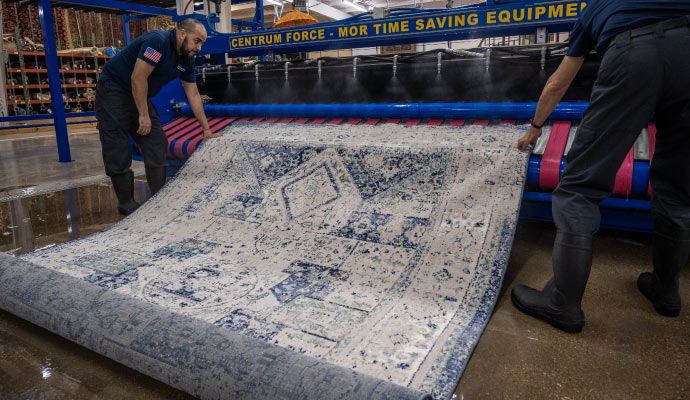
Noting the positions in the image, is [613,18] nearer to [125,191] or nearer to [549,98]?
[549,98]

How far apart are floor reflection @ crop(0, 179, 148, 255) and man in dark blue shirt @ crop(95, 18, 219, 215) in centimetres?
25

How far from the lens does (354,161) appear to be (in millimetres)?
2439

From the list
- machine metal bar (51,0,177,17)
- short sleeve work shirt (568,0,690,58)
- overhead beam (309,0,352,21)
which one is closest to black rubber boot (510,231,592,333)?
short sleeve work shirt (568,0,690,58)

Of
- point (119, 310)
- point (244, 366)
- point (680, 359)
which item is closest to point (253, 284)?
point (119, 310)

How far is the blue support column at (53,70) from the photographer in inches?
200

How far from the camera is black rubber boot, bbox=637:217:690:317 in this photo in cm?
154

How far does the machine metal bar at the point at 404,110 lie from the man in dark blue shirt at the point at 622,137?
2.71 ft

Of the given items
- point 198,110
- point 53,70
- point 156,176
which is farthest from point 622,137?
point 53,70

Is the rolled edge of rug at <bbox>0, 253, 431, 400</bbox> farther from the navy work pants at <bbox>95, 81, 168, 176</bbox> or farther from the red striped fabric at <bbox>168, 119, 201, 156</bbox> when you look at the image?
the red striped fabric at <bbox>168, 119, 201, 156</bbox>

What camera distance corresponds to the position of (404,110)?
2.75 m

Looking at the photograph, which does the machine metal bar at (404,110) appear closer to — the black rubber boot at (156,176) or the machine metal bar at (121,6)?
the black rubber boot at (156,176)

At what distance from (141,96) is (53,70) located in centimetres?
327

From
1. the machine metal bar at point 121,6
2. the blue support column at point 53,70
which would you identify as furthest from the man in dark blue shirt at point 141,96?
the machine metal bar at point 121,6

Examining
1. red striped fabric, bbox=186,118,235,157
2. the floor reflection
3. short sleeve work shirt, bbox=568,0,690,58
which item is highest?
short sleeve work shirt, bbox=568,0,690,58
